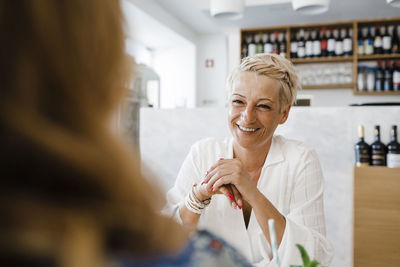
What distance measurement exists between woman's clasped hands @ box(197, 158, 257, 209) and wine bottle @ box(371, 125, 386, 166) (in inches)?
39.9

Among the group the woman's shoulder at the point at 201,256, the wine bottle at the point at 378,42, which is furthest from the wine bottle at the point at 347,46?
the woman's shoulder at the point at 201,256

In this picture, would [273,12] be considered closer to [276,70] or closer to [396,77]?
[396,77]

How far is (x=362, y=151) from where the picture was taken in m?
1.89

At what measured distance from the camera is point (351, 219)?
1.87 meters

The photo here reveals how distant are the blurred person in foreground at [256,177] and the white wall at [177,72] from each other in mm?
4518

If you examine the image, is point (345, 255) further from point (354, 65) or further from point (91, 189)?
point (354, 65)

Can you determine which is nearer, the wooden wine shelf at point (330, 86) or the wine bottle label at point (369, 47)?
the wine bottle label at point (369, 47)

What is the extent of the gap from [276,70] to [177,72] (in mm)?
4858

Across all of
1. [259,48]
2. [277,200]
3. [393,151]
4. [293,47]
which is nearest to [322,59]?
[293,47]

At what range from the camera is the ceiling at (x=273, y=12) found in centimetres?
455

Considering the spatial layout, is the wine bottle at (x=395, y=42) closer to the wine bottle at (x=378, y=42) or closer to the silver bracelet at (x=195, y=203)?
the wine bottle at (x=378, y=42)

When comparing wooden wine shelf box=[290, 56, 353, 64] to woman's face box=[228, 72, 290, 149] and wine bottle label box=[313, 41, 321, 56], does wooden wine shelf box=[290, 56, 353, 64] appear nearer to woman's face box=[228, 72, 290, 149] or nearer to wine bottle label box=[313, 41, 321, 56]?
wine bottle label box=[313, 41, 321, 56]

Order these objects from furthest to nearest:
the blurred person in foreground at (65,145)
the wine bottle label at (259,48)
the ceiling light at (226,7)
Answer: the wine bottle label at (259,48), the ceiling light at (226,7), the blurred person in foreground at (65,145)

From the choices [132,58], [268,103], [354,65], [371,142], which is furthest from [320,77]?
[132,58]
